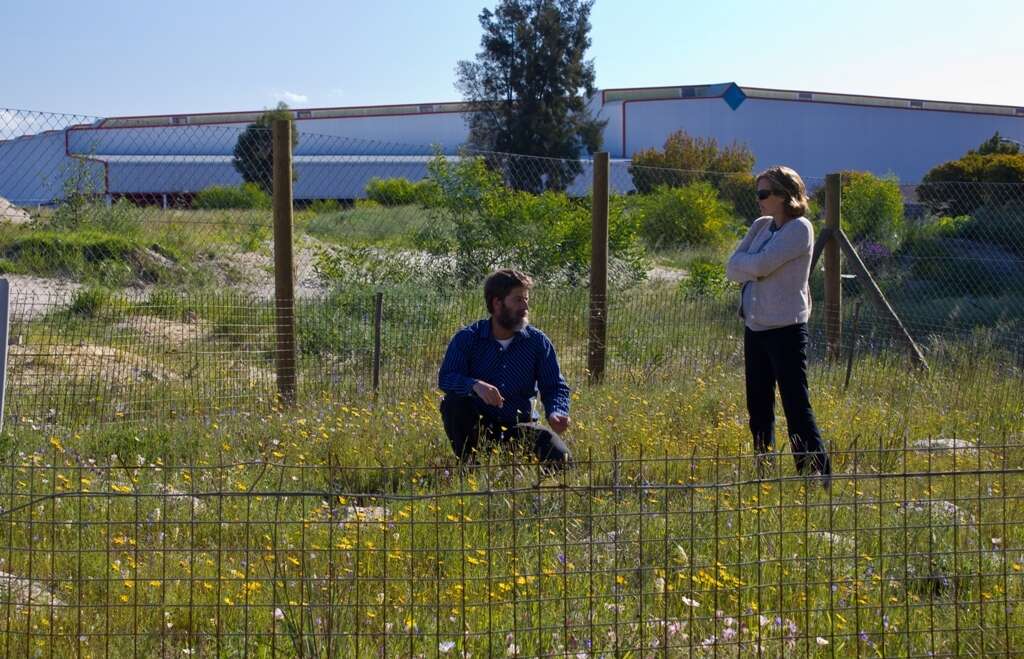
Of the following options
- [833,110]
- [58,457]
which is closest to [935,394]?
[58,457]

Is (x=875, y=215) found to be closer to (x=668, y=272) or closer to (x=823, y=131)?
(x=668, y=272)

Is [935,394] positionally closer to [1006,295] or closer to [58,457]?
[58,457]

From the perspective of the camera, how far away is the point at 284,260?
299 inches

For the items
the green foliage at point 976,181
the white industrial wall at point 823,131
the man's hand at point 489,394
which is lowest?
the man's hand at point 489,394

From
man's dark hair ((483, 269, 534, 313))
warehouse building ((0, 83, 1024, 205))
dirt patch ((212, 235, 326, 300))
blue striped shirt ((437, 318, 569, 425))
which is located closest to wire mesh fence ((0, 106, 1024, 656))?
dirt patch ((212, 235, 326, 300))

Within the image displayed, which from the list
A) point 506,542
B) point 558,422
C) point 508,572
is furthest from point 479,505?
point 558,422

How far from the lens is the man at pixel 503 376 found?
552cm

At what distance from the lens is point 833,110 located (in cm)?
5081

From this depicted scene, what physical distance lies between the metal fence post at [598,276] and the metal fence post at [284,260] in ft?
7.24

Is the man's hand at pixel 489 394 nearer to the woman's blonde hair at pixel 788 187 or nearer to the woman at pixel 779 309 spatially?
the woman at pixel 779 309

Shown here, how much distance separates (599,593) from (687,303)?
259 inches

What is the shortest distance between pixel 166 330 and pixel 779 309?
6556 millimetres

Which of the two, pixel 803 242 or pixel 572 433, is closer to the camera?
pixel 803 242

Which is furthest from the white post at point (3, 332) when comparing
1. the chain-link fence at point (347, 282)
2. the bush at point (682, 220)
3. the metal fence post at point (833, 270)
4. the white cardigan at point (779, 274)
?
the bush at point (682, 220)
